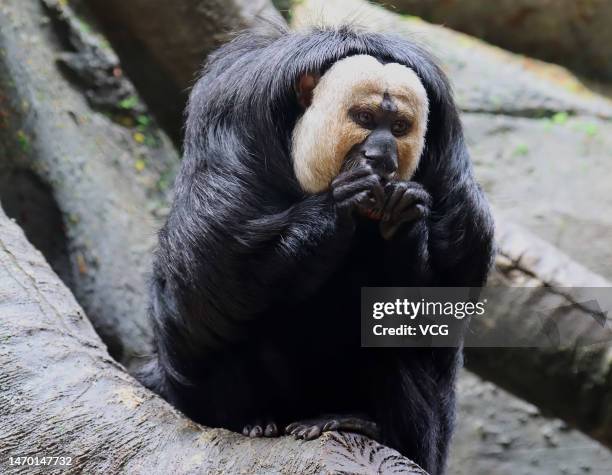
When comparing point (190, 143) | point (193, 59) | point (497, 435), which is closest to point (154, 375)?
point (190, 143)

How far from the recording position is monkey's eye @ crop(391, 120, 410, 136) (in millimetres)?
3182

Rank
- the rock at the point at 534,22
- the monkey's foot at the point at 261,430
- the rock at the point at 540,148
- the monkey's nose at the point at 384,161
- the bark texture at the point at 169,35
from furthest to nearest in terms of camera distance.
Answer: the rock at the point at 540,148 < the rock at the point at 534,22 < the bark texture at the point at 169,35 < the monkey's foot at the point at 261,430 < the monkey's nose at the point at 384,161

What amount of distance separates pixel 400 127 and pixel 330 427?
1149mm

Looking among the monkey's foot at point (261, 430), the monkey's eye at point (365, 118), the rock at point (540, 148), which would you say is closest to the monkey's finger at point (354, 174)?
the monkey's eye at point (365, 118)

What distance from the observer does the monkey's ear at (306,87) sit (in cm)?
332

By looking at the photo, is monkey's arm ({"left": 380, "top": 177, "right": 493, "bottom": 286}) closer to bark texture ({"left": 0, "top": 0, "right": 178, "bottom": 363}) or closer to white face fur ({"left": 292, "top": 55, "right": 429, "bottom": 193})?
A: white face fur ({"left": 292, "top": 55, "right": 429, "bottom": 193})

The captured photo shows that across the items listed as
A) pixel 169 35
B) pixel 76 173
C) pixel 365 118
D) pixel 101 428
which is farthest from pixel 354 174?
pixel 169 35

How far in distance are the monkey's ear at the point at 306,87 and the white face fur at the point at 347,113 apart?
34 mm

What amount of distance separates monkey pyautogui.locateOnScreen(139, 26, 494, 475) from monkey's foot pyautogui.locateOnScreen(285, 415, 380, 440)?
1cm

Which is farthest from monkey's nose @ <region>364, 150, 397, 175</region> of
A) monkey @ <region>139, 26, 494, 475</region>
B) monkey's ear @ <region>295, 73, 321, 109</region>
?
monkey's ear @ <region>295, 73, 321, 109</region>

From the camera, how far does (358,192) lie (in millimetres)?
2955

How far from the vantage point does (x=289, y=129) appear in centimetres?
341

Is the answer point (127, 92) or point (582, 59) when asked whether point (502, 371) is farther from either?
point (582, 59)

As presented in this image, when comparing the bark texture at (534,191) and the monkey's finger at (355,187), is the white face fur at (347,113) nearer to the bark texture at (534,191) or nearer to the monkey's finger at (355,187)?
the monkey's finger at (355,187)
